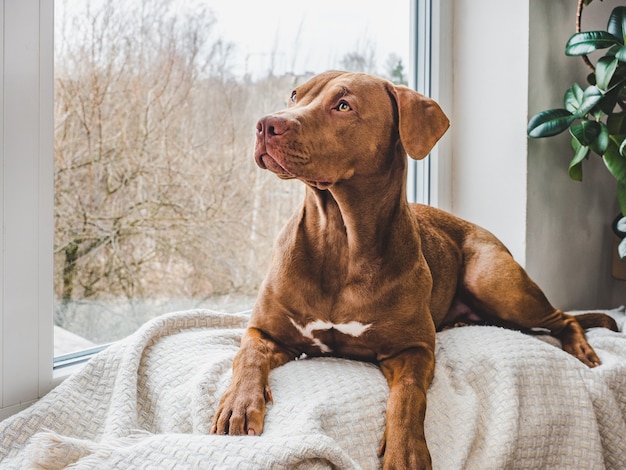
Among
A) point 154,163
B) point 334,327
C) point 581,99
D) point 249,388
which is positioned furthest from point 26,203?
point 581,99

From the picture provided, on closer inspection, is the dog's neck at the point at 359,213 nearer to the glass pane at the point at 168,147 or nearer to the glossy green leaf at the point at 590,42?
the glass pane at the point at 168,147

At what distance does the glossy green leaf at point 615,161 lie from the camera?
2150mm

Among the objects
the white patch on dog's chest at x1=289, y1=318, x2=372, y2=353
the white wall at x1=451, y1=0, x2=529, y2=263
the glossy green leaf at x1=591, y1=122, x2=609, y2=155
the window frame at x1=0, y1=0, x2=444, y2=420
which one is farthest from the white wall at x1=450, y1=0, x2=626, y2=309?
the window frame at x1=0, y1=0, x2=444, y2=420

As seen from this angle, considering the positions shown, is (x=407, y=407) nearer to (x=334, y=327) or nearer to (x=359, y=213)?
(x=334, y=327)

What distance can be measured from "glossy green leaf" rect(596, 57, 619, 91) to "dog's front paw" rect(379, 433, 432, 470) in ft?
4.51

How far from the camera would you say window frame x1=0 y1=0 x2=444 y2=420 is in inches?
56.5

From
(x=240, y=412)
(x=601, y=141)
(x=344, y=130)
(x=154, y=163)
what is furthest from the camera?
(x=601, y=141)

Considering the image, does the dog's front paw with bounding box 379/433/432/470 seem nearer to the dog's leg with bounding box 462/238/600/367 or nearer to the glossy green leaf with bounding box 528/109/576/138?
the dog's leg with bounding box 462/238/600/367

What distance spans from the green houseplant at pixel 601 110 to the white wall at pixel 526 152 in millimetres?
144

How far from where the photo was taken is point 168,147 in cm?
200

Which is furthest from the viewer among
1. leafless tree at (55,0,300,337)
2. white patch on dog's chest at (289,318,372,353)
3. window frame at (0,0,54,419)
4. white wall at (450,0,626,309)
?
white wall at (450,0,626,309)

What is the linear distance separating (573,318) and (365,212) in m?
0.92

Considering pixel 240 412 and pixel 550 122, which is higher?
pixel 550 122

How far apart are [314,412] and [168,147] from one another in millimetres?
1061
